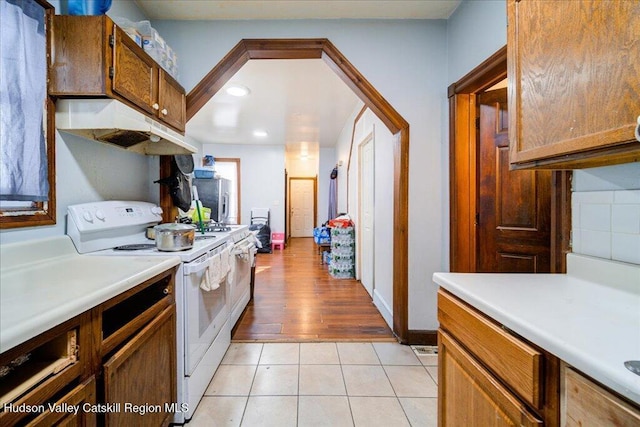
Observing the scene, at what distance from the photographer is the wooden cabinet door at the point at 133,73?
4.23 ft

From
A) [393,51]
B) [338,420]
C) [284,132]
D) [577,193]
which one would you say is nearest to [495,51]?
[393,51]

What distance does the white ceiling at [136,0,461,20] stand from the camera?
1.94 metres

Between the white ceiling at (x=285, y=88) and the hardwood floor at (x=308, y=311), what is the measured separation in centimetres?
256

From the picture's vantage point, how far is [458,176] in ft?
6.70

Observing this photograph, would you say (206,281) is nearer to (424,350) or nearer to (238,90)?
(424,350)

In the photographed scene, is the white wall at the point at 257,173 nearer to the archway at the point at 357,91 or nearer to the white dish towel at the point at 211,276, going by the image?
the archway at the point at 357,91

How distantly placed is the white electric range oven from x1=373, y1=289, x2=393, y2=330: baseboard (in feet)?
4.84

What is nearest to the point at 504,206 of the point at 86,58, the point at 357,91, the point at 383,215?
the point at 383,215

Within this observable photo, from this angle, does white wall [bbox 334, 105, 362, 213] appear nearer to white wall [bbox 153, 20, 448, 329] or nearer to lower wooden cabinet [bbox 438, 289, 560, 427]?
white wall [bbox 153, 20, 448, 329]

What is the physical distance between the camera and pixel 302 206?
Result: 9.52 meters

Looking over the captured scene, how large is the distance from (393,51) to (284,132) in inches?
142

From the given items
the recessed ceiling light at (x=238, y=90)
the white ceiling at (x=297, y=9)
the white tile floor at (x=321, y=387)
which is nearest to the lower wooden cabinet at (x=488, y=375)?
the white tile floor at (x=321, y=387)

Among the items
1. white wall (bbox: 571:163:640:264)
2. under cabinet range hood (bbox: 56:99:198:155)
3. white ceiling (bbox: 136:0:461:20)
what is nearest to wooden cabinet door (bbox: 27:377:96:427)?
under cabinet range hood (bbox: 56:99:198:155)

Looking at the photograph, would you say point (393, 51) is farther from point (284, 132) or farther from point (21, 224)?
point (284, 132)
